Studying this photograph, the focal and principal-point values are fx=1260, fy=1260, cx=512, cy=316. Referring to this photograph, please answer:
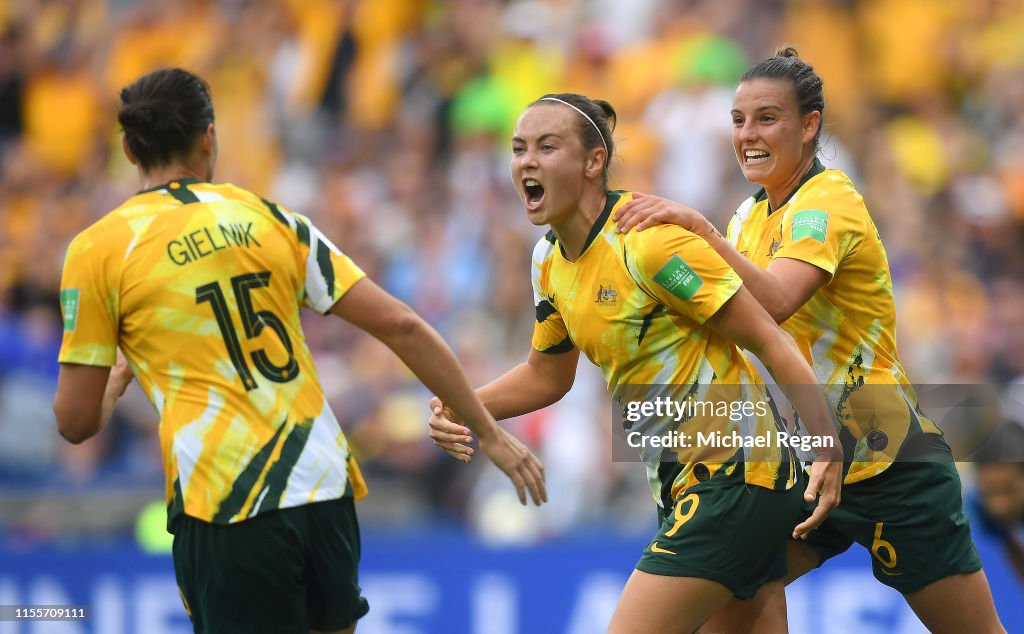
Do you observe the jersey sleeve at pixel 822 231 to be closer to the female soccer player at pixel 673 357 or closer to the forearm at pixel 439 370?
the female soccer player at pixel 673 357

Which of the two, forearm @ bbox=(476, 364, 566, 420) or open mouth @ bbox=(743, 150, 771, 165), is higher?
open mouth @ bbox=(743, 150, 771, 165)

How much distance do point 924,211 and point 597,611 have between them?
424 centimetres

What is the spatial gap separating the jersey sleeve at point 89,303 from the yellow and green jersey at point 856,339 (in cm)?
204

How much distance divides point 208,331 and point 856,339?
6.79 feet

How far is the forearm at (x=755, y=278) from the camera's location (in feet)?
12.3

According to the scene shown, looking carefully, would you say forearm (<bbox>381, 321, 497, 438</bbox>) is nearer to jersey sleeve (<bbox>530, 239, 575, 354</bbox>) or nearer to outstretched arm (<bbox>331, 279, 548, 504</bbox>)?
outstretched arm (<bbox>331, 279, 548, 504</bbox>)

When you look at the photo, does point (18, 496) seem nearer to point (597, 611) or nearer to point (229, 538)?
point (597, 611)

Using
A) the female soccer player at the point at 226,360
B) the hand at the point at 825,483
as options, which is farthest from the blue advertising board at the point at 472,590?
the female soccer player at the point at 226,360

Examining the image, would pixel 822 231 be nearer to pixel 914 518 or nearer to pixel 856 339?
pixel 856 339

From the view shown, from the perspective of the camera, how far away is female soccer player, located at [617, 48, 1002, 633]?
404cm

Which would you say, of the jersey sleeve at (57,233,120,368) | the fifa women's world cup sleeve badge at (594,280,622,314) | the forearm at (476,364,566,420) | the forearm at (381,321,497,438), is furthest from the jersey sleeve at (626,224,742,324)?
the jersey sleeve at (57,233,120,368)

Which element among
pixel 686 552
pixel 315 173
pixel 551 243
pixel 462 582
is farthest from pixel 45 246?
pixel 686 552

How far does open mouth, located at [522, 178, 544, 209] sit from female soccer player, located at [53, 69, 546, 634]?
23.7 inches

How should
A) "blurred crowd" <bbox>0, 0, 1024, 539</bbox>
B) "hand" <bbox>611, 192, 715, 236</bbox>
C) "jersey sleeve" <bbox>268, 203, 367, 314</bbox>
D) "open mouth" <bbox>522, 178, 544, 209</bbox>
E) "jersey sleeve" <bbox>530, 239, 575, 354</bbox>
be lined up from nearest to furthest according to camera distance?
"jersey sleeve" <bbox>268, 203, 367, 314</bbox> → "hand" <bbox>611, 192, 715, 236</bbox> → "open mouth" <bbox>522, 178, 544, 209</bbox> → "jersey sleeve" <bbox>530, 239, 575, 354</bbox> → "blurred crowd" <bbox>0, 0, 1024, 539</bbox>
